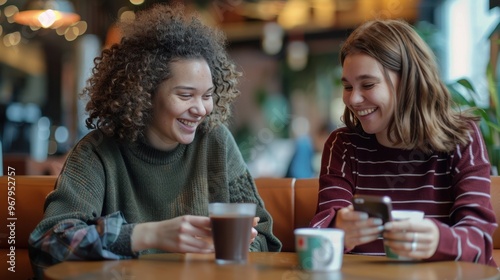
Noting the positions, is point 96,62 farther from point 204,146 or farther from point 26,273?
point 26,273

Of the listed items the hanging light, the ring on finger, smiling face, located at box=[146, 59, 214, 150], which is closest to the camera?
the ring on finger

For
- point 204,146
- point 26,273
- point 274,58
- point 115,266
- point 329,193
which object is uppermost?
point 274,58

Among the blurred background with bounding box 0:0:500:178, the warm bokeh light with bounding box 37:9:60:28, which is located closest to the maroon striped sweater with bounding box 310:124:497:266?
the warm bokeh light with bounding box 37:9:60:28

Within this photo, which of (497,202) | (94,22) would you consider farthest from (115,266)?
(94,22)

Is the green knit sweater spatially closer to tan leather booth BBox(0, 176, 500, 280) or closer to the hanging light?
tan leather booth BBox(0, 176, 500, 280)

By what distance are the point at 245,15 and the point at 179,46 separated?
7122 mm

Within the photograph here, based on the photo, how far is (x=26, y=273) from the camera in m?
2.21

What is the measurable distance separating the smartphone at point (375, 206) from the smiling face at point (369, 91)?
422 millimetres

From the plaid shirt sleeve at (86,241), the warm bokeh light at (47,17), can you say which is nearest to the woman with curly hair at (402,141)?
the plaid shirt sleeve at (86,241)

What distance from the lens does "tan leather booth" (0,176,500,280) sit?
2.34 meters

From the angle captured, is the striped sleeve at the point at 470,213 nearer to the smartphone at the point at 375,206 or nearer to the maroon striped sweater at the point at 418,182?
the maroon striped sweater at the point at 418,182

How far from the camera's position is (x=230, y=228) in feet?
4.67

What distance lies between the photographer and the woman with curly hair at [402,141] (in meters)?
1.78

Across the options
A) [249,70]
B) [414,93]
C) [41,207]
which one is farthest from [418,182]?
[249,70]
